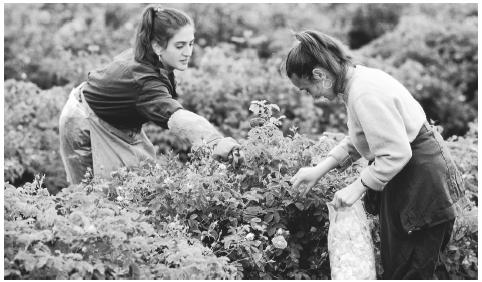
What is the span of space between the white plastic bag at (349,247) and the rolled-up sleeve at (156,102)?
0.95m

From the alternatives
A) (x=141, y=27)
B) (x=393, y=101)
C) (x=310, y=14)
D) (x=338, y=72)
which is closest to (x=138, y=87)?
(x=141, y=27)

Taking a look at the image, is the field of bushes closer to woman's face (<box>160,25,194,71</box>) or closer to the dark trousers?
the dark trousers

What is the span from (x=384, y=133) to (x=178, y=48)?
1398 mm

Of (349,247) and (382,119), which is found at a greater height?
(382,119)

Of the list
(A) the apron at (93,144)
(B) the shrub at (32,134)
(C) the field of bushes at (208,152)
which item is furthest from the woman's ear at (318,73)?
(B) the shrub at (32,134)

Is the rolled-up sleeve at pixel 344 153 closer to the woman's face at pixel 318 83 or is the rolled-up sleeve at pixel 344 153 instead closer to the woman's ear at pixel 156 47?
the woman's face at pixel 318 83

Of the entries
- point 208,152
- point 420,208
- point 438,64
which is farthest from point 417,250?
point 438,64

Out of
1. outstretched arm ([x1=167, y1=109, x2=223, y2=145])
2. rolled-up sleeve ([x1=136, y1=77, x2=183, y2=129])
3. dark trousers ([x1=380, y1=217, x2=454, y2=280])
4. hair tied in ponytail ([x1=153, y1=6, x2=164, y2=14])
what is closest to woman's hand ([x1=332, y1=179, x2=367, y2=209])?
dark trousers ([x1=380, y1=217, x2=454, y2=280])

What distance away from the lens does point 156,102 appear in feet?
11.4

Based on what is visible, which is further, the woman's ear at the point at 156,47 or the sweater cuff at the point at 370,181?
the woman's ear at the point at 156,47

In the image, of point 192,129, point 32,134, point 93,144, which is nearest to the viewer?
point 192,129

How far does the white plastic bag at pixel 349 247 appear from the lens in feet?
9.57

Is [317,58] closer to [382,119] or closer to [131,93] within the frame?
[382,119]

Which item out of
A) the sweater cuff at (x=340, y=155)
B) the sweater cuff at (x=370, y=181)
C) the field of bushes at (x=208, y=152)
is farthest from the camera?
→ the sweater cuff at (x=340, y=155)
